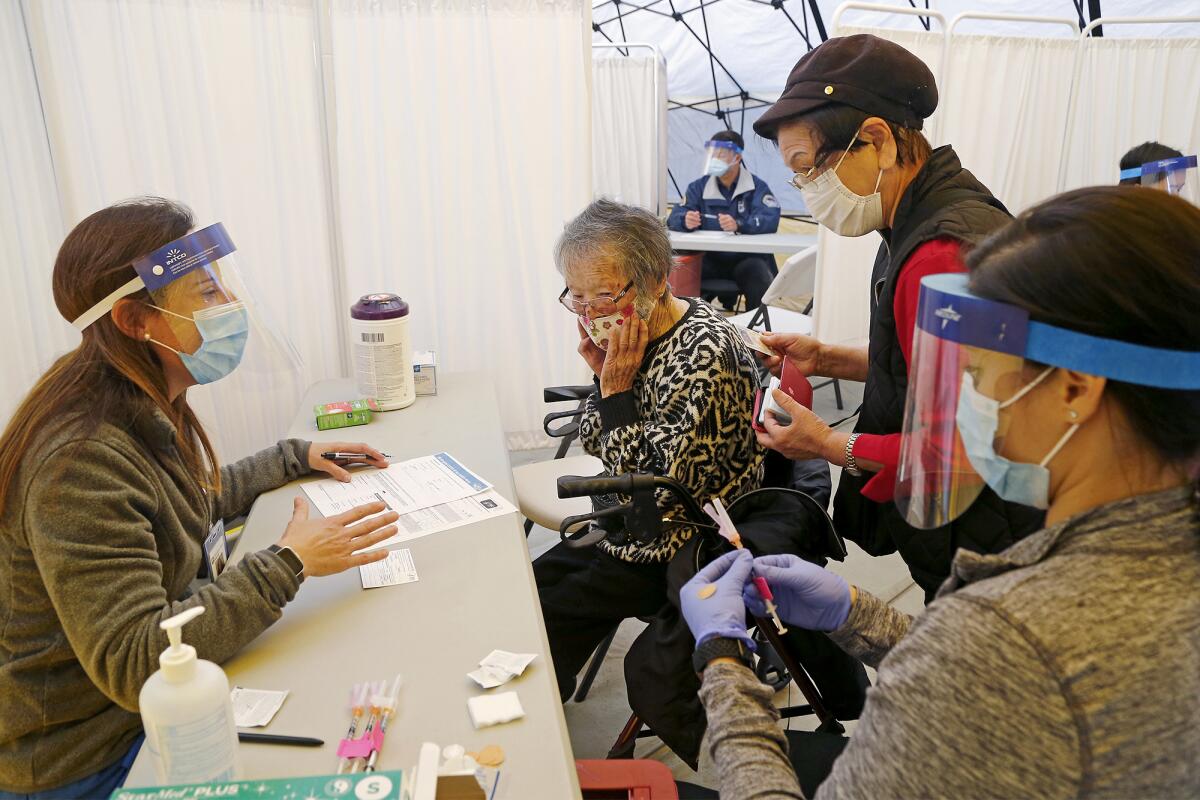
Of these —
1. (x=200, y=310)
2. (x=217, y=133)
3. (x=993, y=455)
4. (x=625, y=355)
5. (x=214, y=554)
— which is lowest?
(x=214, y=554)

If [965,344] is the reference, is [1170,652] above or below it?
below

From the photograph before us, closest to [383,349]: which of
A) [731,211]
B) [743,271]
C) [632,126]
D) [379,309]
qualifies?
[379,309]

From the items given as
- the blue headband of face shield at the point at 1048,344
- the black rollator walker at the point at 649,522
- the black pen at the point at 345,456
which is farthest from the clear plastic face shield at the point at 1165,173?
the black pen at the point at 345,456

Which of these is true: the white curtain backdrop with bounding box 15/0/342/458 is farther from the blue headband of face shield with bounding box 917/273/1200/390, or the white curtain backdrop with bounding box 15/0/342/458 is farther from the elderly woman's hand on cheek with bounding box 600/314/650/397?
the blue headband of face shield with bounding box 917/273/1200/390

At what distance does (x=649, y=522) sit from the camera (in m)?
1.78

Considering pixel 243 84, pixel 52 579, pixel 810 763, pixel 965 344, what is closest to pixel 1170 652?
pixel 965 344

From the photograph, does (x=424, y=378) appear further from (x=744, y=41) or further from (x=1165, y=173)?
(x=744, y=41)

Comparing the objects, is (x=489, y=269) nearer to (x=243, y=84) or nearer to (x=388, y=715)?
(x=243, y=84)

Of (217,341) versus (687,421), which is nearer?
(217,341)

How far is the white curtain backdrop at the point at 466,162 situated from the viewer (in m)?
3.04

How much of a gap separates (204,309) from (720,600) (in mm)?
998

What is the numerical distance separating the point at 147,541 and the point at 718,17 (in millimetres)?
7530

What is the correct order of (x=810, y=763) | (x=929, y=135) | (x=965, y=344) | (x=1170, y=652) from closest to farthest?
1. (x=1170, y=652)
2. (x=965, y=344)
3. (x=810, y=763)
4. (x=929, y=135)

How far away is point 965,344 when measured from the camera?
947mm
